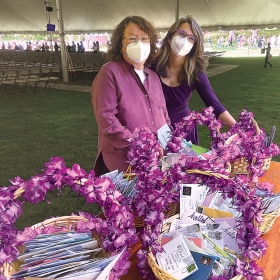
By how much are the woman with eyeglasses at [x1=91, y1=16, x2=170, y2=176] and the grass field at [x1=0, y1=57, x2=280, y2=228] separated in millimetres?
527

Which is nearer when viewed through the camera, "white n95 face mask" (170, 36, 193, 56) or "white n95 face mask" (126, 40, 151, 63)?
"white n95 face mask" (126, 40, 151, 63)

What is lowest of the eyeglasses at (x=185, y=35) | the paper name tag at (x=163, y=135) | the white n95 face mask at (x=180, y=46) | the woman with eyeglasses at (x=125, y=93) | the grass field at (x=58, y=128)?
the grass field at (x=58, y=128)

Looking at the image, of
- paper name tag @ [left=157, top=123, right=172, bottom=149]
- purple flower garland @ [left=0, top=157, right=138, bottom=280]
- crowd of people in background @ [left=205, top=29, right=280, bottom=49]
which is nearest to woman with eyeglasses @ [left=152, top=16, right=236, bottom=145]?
paper name tag @ [left=157, top=123, right=172, bottom=149]

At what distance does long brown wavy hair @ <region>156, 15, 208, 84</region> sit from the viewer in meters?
2.02

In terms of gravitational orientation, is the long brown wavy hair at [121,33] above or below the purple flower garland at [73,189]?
above

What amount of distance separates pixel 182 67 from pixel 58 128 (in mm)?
4008

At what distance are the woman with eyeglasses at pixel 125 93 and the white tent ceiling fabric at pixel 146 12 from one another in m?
19.9

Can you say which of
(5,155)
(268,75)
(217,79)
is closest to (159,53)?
(5,155)

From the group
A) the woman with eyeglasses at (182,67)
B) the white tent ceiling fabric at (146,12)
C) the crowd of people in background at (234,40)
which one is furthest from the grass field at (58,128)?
the crowd of people in background at (234,40)

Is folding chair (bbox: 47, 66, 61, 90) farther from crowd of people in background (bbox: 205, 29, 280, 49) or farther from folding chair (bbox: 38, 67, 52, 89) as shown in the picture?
crowd of people in background (bbox: 205, 29, 280, 49)

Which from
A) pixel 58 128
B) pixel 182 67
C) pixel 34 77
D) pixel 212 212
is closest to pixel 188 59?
pixel 182 67

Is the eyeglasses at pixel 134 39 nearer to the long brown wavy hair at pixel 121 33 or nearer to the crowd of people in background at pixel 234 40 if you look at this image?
the long brown wavy hair at pixel 121 33

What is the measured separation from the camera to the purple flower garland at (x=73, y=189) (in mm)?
891

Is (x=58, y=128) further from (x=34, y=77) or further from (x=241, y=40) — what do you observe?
(x=241, y=40)
